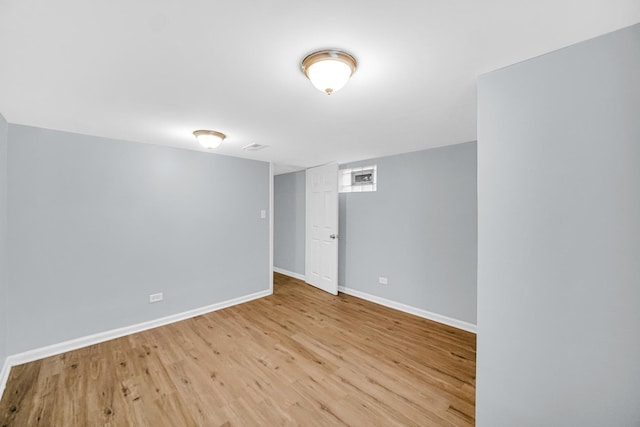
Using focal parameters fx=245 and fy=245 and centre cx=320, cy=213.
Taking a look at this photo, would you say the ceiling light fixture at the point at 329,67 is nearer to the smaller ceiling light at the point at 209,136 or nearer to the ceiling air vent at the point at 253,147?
the smaller ceiling light at the point at 209,136

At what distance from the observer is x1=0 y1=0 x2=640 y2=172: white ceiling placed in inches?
38.9

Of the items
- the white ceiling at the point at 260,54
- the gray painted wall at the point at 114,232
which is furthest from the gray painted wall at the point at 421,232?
the gray painted wall at the point at 114,232

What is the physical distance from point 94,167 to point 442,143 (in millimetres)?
4030

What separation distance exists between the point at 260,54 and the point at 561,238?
176 centimetres

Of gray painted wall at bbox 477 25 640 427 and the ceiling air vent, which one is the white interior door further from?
gray painted wall at bbox 477 25 640 427

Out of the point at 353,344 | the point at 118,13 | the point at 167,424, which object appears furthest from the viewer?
the point at 353,344

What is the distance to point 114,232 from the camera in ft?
9.17

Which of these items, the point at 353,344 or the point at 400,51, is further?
the point at 353,344

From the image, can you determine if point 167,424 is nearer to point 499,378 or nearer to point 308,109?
point 499,378

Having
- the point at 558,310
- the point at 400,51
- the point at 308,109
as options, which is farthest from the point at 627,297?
the point at 308,109

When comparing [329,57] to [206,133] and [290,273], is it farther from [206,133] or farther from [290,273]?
[290,273]

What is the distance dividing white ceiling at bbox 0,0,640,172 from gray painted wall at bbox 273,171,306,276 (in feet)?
9.70

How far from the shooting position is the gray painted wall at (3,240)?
210 centimetres

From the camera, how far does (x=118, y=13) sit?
100 centimetres
